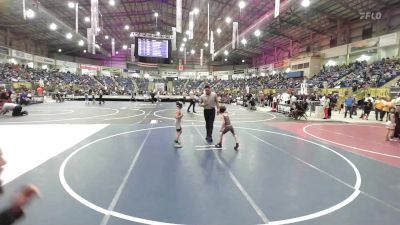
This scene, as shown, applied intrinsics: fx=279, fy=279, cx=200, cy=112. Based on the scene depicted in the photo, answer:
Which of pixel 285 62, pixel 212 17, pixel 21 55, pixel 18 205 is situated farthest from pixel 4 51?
pixel 18 205

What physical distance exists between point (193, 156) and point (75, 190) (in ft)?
9.82

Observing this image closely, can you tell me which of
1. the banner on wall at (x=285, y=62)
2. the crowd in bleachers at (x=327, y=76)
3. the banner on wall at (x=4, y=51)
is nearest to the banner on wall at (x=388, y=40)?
the crowd in bleachers at (x=327, y=76)

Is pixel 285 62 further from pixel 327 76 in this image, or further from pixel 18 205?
pixel 18 205

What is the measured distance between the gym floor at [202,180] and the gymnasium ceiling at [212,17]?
48.5 ft

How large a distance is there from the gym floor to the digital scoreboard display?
55.9ft

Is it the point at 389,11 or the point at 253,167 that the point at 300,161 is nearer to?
the point at 253,167

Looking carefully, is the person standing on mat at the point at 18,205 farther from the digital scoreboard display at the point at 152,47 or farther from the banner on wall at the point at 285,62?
the banner on wall at the point at 285,62

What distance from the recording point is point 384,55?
29672 mm

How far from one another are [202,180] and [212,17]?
33743mm

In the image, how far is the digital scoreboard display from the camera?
81.7ft

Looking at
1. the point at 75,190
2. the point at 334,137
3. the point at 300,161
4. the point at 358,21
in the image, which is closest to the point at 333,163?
the point at 300,161

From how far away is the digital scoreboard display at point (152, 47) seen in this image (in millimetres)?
24906

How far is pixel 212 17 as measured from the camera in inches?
1415

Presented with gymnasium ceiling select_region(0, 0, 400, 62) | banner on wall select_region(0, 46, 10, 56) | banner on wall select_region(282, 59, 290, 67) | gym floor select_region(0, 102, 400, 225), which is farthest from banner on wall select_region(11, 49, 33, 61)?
banner on wall select_region(282, 59, 290, 67)
